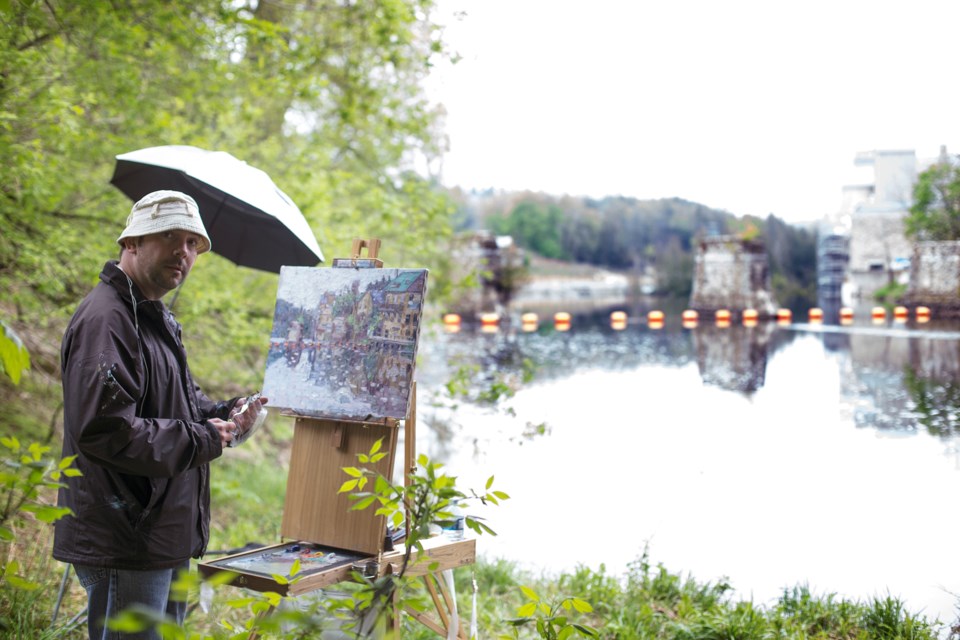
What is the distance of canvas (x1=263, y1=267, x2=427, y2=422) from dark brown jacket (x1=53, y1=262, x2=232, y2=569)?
0.44 m

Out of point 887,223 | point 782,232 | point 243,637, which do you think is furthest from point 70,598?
point 782,232

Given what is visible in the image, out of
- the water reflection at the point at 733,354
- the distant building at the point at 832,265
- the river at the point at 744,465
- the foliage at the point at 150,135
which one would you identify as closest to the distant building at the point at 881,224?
the distant building at the point at 832,265

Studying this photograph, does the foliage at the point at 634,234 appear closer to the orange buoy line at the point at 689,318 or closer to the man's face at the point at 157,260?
the orange buoy line at the point at 689,318

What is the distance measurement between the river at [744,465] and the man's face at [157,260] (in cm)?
196

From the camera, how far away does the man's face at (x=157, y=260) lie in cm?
187

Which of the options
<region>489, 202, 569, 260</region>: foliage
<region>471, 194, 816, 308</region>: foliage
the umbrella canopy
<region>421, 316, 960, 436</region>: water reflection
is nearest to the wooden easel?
the umbrella canopy

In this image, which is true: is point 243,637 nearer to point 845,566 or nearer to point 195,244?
point 195,244

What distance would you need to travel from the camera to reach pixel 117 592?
5.96ft

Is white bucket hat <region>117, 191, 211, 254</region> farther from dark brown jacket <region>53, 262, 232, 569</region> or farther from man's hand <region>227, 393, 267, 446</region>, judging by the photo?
man's hand <region>227, 393, 267, 446</region>

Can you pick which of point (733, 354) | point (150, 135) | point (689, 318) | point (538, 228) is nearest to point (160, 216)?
point (150, 135)

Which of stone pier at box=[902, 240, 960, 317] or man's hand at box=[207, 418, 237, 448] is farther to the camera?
stone pier at box=[902, 240, 960, 317]

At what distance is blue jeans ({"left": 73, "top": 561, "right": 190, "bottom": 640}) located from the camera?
181 cm

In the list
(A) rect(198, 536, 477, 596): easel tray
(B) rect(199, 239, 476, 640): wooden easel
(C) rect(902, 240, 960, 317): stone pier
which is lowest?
(A) rect(198, 536, 477, 596): easel tray

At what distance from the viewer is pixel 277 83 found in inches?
189
